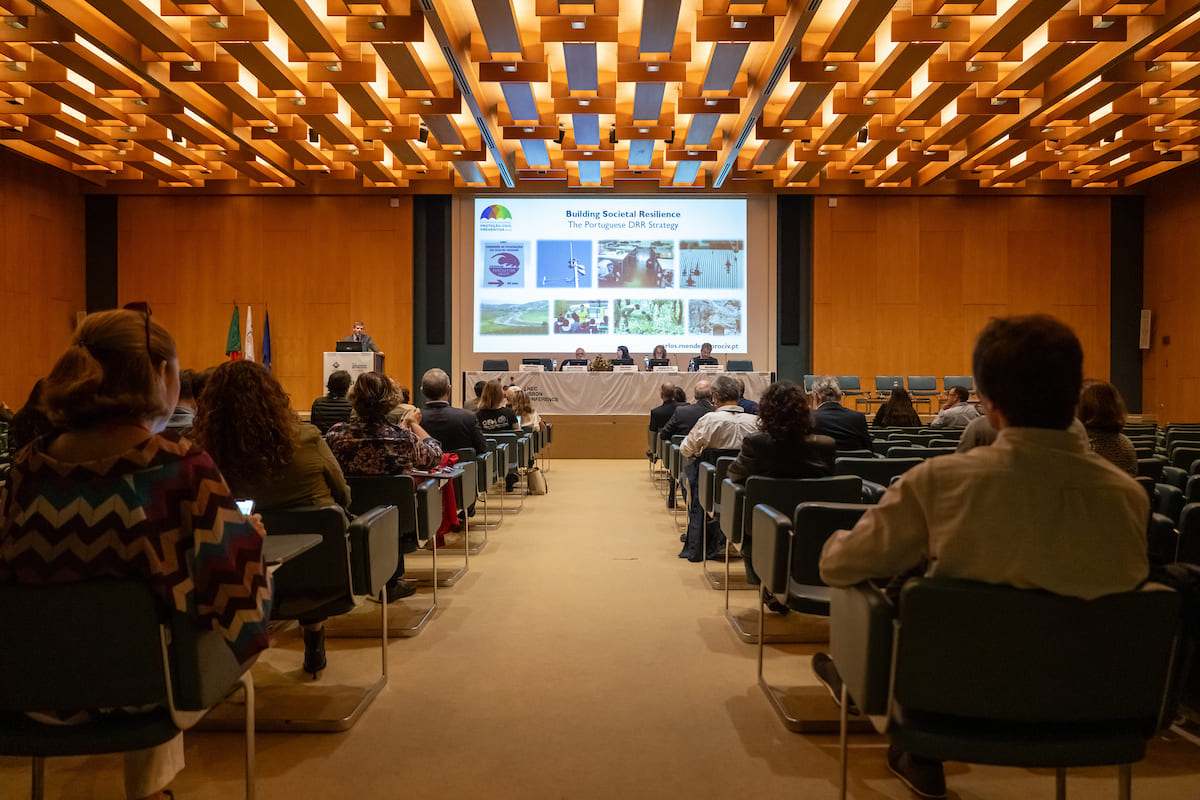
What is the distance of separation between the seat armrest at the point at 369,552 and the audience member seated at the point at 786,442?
57.2 inches

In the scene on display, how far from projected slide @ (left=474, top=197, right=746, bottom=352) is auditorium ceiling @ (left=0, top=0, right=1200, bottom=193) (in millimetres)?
858

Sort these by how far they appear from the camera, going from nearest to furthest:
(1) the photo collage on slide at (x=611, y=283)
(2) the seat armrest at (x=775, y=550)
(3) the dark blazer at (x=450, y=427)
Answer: (2) the seat armrest at (x=775, y=550), (3) the dark blazer at (x=450, y=427), (1) the photo collage on slide at (x=611, y=283)

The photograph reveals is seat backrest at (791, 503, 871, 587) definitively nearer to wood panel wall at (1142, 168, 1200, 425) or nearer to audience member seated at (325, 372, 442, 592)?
audience member seated at (325, 372, 442, 592)

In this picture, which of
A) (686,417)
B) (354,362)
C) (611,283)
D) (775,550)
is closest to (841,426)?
(686,417)

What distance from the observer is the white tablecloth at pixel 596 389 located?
434 inches

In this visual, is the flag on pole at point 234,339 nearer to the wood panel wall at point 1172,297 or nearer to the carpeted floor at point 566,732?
the carpeted floor at point 566,732

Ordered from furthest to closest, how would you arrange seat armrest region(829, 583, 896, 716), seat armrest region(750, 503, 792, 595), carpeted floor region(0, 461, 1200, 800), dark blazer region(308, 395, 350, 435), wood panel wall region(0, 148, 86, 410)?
1. wood panel wall region(0, 148, 86, 410)
2. dark blazer region(308, 395, 350, 435)
3. seat armrest region(750, 503, 792, 595)
4. carpeted floor region(0, 461, 1200, 800)
5. seat armrest region(829, 583, 896, 716)

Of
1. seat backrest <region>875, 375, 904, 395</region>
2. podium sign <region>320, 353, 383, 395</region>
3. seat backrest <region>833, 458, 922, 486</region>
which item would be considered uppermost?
podium sign <region>320, 353, 383, 395</region>

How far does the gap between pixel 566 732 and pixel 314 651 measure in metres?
1.11

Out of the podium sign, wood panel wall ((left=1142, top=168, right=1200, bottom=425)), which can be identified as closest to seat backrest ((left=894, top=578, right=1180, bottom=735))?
the podium sign

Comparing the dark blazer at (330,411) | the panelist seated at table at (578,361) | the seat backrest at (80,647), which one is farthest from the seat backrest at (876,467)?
the panelist seated at table at (578,361)

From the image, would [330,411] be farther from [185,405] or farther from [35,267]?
[35,267]

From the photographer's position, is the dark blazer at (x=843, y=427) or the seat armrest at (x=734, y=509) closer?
the seat armrest at (x=734, y=509)

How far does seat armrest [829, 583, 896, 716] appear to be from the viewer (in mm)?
1567
